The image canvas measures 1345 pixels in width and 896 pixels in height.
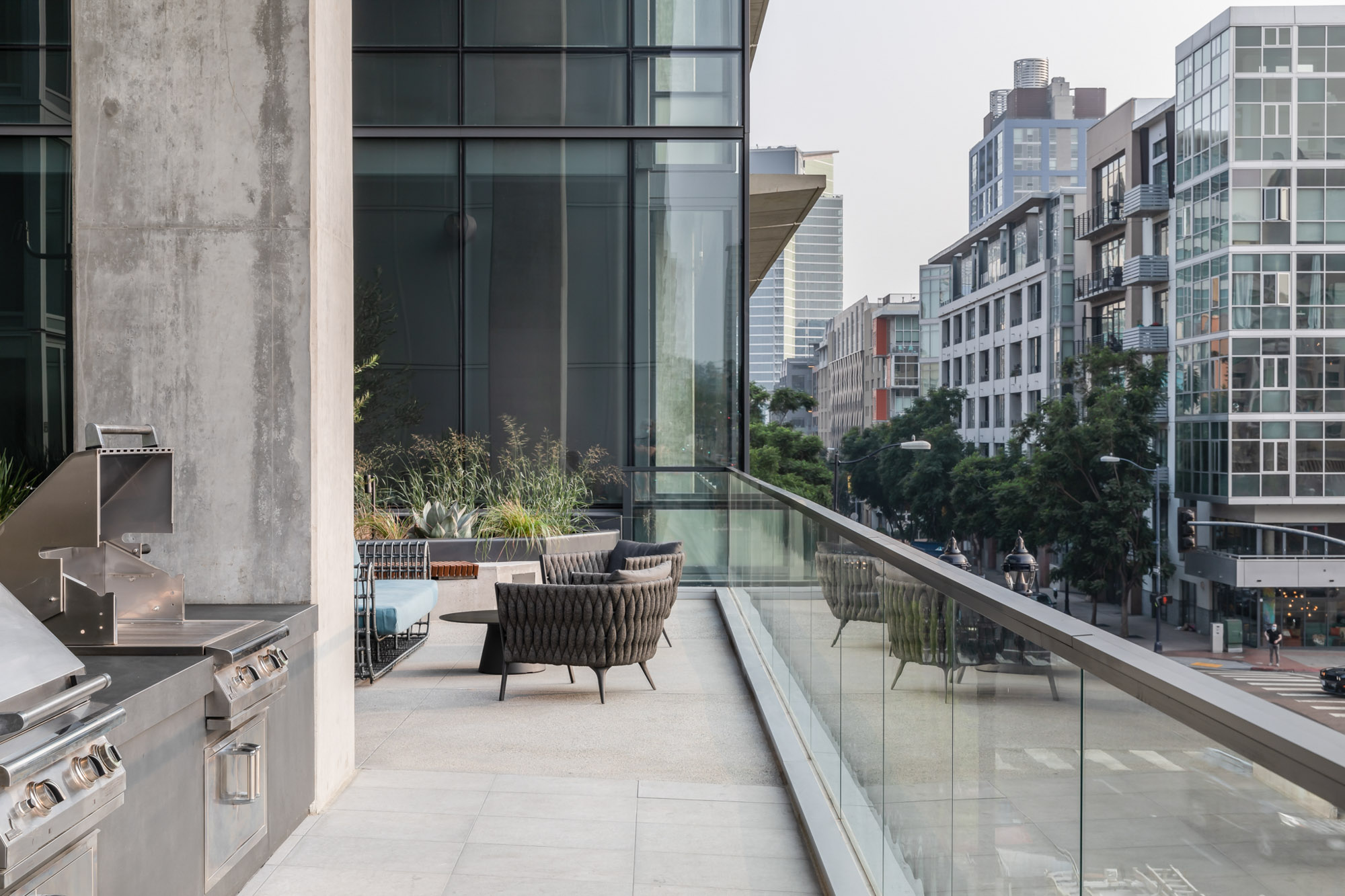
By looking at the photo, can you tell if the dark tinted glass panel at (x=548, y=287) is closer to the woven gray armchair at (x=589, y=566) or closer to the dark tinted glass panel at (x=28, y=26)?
the woven gray armchair at (x=589, y=566)

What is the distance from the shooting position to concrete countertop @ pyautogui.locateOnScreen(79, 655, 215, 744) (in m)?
2.58

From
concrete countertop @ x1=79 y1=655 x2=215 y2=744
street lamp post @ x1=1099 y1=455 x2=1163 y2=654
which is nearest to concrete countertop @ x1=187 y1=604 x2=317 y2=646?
concrete countertop @ x1=79 y1=655 x2=215 y2=744

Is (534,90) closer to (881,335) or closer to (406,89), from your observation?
(406,89)

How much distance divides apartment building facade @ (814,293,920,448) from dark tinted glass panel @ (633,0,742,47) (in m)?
88.6

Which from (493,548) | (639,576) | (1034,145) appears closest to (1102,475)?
(493,548)

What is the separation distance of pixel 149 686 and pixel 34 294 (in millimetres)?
10120

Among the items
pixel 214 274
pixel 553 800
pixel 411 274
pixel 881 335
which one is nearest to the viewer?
pixel 214 274

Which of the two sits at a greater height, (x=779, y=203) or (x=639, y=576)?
(x=779, y=203)

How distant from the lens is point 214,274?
13.2ft

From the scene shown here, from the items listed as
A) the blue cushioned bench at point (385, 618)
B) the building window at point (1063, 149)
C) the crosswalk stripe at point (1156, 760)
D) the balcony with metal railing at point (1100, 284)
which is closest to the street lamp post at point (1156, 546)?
the balcony with metal railing at point (1100, 284)

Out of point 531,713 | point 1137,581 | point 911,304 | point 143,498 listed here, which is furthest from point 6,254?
point 911,304

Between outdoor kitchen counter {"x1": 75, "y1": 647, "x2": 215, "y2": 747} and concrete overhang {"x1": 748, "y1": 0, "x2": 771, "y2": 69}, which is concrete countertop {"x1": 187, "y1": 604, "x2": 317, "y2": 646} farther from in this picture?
concrete overhang {"x1": 748, "y1": 0, "x2": 771, "y2": 69}

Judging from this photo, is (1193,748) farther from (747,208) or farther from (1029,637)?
(747,208)

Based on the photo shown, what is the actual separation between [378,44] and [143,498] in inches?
392
